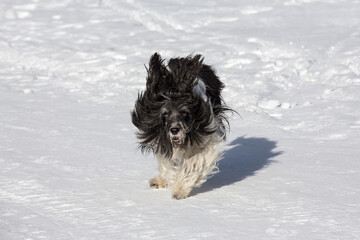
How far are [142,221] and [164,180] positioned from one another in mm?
1255

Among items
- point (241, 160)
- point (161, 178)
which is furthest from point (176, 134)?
point (241, 160)

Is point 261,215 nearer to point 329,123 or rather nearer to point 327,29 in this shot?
point 329,123

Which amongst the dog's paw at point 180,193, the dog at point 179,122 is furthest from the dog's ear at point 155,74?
the dog's paw at point 180,193

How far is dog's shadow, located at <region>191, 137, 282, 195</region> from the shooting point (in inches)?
260

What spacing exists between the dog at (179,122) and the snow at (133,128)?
25cm

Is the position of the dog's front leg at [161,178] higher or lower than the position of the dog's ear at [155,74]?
lower

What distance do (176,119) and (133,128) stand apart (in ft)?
9.95

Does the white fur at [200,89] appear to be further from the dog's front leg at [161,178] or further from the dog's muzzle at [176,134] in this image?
the dog's front leg at [161,178]

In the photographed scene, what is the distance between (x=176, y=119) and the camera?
5734 mm

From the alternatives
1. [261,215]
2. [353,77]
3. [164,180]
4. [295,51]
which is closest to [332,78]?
[353,77]

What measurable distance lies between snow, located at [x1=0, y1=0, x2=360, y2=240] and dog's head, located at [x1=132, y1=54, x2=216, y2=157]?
551 mm

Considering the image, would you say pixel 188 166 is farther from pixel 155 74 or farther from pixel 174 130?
pixel 155 74

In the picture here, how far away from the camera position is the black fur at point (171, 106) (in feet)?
18.9

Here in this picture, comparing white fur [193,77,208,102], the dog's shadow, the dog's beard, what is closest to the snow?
the dog's shadow
